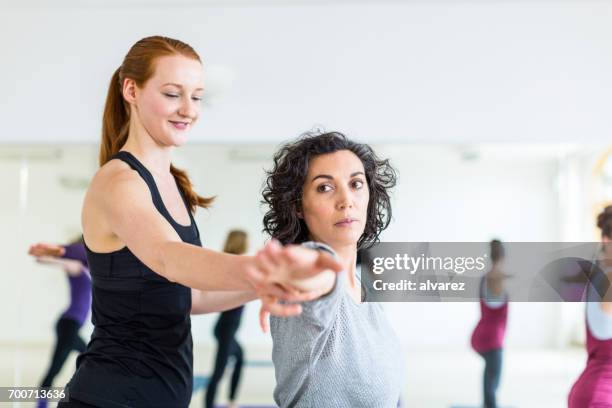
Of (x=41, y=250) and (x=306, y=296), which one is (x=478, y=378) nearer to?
(x=41, y=250)

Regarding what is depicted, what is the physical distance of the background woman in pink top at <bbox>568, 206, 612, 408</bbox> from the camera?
241 centimetres

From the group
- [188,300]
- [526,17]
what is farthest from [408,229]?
[188,300]

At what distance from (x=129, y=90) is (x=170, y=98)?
11cm

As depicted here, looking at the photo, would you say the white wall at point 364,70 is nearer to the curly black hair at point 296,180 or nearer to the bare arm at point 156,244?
the curly black hair at point 296,180

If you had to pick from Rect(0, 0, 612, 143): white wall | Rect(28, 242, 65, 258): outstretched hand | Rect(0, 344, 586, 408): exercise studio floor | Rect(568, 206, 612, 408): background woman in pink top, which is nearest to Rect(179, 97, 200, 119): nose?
Rect(568, 206, 612, 408): background woman in pink top

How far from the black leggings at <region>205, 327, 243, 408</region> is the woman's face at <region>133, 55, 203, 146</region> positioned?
10.3ft

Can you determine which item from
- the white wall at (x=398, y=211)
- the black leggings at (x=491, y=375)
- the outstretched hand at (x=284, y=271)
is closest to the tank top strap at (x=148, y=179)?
the outstretched hand at (x=284, y=271)

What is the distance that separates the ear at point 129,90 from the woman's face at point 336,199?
44 cm

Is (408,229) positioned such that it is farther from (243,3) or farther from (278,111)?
(243,3)

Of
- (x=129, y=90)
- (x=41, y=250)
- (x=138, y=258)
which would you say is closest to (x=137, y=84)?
(x=129, y=90)

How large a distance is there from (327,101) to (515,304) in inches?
72.5

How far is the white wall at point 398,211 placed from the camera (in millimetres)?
4332

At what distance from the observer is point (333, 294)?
1.13 m

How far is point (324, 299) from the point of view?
1.13 meters
